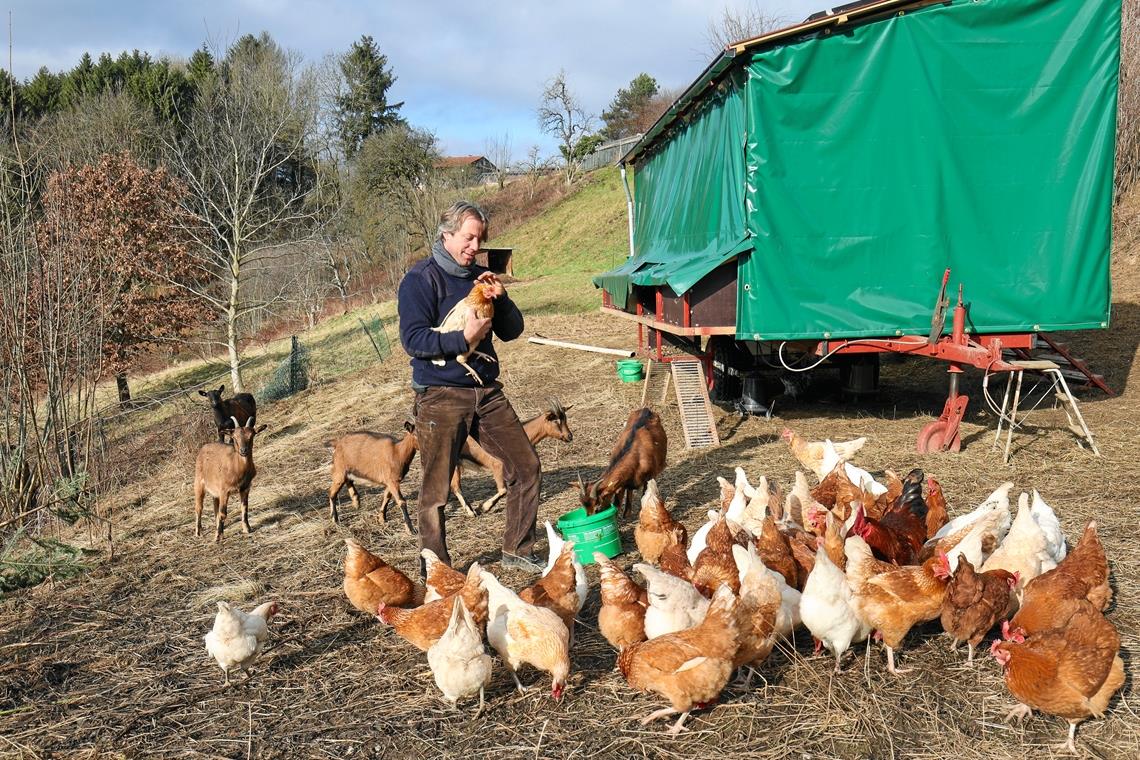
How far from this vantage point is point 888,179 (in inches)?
301

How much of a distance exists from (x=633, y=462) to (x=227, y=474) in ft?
12.5

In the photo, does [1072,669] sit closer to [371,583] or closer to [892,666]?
[892,666]

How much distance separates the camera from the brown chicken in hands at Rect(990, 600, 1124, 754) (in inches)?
122

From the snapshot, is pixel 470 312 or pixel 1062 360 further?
pixel 1062 360

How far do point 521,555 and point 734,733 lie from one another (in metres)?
2.22

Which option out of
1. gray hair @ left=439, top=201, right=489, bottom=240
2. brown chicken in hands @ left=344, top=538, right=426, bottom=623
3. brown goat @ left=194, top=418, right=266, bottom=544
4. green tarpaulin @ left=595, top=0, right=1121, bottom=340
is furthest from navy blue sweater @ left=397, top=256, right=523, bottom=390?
green tarpaulin @ left=595, top=0, right=1121, bottom=340

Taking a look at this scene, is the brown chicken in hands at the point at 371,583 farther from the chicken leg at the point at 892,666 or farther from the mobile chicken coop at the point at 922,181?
the mobile chicken coop at the point at 922,181

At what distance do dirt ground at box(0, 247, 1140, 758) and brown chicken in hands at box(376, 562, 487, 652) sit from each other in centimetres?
24

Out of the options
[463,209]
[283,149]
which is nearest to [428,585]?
[463,209]

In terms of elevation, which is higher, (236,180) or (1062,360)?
(236,180)

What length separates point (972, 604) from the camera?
3.68m

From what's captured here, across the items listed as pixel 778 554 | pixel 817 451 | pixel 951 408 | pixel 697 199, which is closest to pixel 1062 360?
pixel 951 408

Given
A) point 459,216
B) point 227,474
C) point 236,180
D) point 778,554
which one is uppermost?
point 236,180

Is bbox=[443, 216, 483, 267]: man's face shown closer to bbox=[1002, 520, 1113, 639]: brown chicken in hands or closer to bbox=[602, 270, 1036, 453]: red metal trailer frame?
bbox=[602, 270, 1036, 453]: red metal trailer frame
